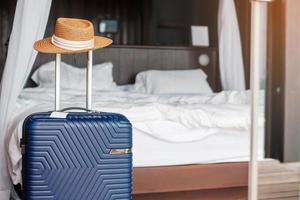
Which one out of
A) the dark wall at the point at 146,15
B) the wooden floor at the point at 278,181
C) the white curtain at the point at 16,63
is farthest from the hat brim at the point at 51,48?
the dark wall at the point at 146,15

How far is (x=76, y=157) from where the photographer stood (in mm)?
1982

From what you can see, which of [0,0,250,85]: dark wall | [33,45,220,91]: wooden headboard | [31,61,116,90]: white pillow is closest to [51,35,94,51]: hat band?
[31,61,116,90]: white pillow

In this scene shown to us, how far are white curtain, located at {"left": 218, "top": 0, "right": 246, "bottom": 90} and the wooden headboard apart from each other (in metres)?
0.59

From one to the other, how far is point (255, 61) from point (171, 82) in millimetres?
3025

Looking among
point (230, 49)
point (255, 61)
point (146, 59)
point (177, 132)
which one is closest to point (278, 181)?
point (255, 61)

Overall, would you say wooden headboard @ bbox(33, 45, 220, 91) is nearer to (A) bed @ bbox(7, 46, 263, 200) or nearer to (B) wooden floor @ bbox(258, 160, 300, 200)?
(A) bed @ bbox(7, 46, 263, 200)

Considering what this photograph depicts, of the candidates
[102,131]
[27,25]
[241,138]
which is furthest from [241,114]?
[27,25]

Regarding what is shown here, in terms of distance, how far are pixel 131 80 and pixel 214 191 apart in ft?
7.78

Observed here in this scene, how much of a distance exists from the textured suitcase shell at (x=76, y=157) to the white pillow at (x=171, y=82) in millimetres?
2400

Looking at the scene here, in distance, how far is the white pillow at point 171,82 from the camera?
4.44 meters

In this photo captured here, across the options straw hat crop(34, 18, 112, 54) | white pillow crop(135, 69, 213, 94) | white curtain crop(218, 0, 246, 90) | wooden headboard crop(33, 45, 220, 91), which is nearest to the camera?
straw hat crop(34, 18, 112, 54)

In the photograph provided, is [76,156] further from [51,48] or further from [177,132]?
[177,132]

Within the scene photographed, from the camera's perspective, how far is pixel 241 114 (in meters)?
2.78

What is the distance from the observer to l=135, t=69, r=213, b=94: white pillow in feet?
14.6
